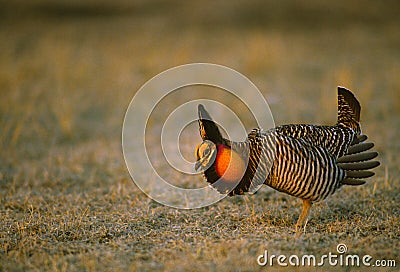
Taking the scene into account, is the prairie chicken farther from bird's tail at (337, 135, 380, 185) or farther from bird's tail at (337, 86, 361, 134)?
bird's tail at (337, 86, 361, 134)

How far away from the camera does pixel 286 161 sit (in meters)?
4.86

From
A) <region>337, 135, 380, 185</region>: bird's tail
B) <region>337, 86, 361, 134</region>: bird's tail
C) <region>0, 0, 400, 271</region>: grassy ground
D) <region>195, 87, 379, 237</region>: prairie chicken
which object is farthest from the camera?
<region>337, 86, 361, 134</region>: bird's tail

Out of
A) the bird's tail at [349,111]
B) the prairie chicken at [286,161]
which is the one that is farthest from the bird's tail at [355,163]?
the bird's tail at [349,111]

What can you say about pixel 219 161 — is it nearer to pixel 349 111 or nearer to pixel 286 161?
pixel 286 161

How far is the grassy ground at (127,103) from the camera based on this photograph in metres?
4.75

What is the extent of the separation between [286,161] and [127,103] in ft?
20.0

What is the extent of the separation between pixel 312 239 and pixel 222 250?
85 centimetres

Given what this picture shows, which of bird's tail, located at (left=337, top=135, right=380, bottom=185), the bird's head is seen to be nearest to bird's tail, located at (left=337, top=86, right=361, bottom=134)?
bird's tail, located at (left=337, top=135, right=380, bottom=185)

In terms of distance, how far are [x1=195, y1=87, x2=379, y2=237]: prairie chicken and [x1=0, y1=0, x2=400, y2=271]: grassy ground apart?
44cm

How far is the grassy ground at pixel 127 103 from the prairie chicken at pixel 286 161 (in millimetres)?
438

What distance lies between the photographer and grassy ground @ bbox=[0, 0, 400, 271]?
4.75 metres

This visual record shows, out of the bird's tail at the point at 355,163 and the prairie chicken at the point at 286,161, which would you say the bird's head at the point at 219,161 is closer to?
the prairie chicken at the point at 286,161

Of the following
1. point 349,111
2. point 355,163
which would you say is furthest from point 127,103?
point 355,163

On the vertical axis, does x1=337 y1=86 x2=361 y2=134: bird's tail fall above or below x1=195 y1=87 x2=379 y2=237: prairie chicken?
above
